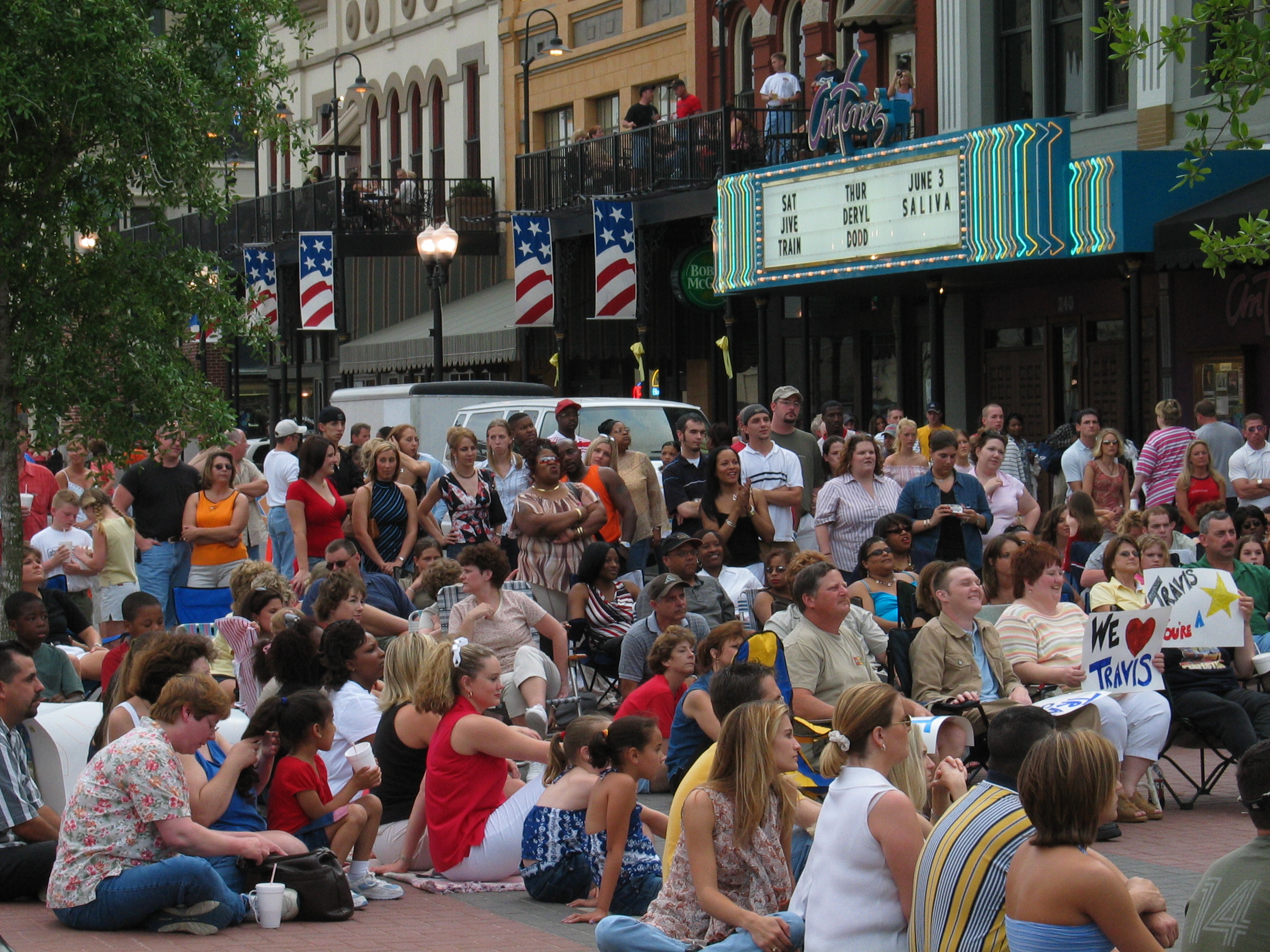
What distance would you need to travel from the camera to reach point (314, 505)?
1280 centimetres

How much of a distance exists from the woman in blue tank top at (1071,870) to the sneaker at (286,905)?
381 centimetres

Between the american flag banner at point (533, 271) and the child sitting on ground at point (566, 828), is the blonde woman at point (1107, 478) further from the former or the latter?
the american flag banner at point (533, 271)

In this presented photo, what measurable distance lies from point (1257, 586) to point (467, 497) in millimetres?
5823

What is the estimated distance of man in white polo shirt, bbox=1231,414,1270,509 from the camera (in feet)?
49.4

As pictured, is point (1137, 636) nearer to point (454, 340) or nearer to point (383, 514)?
point (383, 514)

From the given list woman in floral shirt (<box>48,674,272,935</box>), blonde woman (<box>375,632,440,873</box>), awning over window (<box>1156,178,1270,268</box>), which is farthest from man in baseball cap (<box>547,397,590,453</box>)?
woman in floral shirt (<box>48,674,272,935</box>)

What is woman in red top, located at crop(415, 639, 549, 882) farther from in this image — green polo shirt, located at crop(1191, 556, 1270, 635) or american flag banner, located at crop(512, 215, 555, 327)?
american flag banner, located at crop(512, 215, 555, 327)

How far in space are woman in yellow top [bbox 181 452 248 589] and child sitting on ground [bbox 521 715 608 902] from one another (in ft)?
18.6

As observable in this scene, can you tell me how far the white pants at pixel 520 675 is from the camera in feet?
32.9

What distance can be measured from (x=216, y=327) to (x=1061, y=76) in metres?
13.9

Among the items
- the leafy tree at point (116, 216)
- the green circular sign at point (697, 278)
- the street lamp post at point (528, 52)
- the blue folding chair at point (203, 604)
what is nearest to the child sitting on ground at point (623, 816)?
the leafy tree at point (116, 216)

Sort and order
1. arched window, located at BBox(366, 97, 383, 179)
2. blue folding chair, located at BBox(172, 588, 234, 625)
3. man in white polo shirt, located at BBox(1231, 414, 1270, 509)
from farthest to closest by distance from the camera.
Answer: arched window, located at BBox(366, 97, 383, 179) < man in white polo shirt, located at BBox(1231, 414, 1270, 509) < blue folding chair, located at BBox(172, 588, 234, 625)

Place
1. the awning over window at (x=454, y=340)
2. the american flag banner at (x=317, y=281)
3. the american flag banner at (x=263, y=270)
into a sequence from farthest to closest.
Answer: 1. the american flag banner at (x=263, y=270)
2. the awning over window at (x=454, y=340)
3. the american flag banner at (x=317, y=281)

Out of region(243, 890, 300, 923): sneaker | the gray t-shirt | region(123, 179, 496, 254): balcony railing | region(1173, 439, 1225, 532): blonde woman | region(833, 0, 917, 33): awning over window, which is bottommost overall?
region(243, 890, 300, 923): sneaker
